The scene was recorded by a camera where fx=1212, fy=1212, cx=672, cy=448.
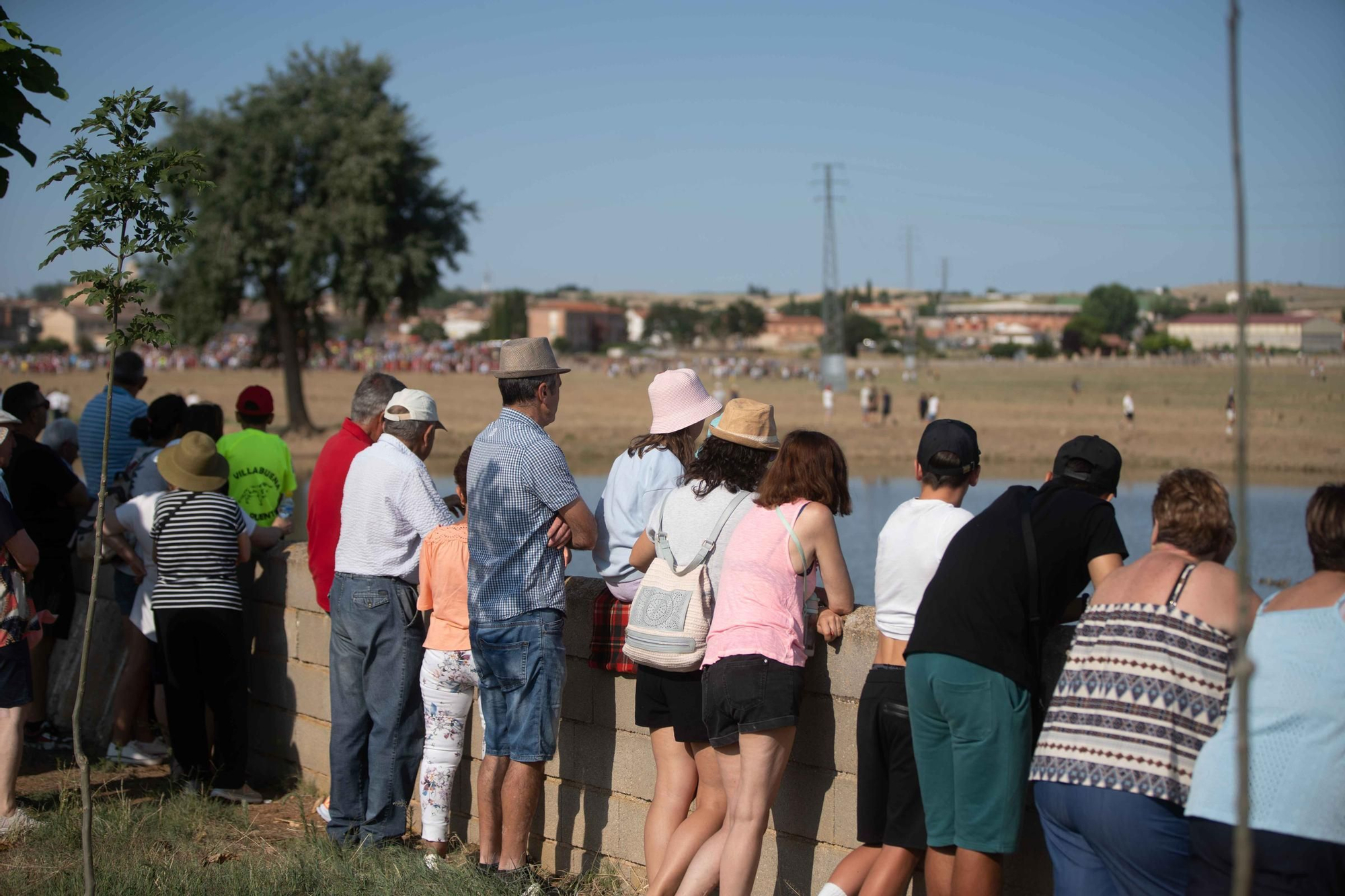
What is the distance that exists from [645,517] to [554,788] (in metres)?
1.43

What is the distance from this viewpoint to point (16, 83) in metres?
3.91

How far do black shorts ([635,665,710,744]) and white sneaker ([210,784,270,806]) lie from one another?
262 centimetres

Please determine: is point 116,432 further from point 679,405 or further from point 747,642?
point 747,642

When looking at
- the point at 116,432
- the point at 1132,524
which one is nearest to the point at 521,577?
the point at 116,432

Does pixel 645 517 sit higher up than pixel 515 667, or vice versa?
pixel 645 517

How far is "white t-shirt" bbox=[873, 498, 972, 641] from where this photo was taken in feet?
12.5

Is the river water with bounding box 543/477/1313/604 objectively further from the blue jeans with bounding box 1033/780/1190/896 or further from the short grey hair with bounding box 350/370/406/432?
the blue jeans with bounding box 1033/780/1190/896

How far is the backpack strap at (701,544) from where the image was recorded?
4.22m

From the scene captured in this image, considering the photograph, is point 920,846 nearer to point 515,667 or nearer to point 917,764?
point 917,764

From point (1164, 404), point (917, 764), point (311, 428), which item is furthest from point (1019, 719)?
point (1164, 404)

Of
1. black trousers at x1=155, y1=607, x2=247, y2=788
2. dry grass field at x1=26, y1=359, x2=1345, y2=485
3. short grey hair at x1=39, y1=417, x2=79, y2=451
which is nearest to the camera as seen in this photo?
black trousers at x1=155, y1=607, x2=247, y2=788

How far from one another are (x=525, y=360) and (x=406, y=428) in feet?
2.67

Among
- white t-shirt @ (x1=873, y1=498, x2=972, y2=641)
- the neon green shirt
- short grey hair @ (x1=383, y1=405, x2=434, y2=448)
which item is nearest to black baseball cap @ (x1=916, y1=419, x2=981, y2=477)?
white t-shirt @ (x1=873, y1=498, x2=972, y2=641)

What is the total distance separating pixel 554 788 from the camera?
17.4ft
